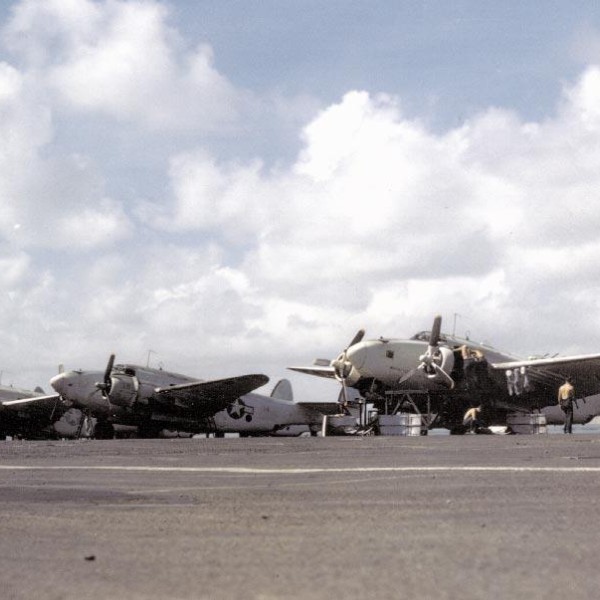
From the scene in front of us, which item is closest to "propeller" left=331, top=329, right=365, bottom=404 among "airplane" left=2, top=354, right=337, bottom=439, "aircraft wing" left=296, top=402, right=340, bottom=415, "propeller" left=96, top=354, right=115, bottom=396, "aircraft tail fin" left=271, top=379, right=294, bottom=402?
"airplane" left=2, top=354, right=337, bottom=439

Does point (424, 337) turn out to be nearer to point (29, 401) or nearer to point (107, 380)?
point (107, 380)

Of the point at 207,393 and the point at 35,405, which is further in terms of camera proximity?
the point at 35,405

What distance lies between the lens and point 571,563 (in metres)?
3.72

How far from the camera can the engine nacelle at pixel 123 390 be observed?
134ft

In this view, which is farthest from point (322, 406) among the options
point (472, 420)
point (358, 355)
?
point (472, 420)

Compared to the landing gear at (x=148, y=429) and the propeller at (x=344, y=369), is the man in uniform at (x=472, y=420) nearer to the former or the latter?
the propeller at (x=344, y=369)

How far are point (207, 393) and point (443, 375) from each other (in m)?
14.2

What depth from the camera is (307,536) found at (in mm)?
4781

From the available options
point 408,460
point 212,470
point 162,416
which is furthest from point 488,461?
point 162,416

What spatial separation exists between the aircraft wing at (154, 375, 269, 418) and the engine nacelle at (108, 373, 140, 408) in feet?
4.00

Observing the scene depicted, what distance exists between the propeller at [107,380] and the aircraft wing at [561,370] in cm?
1734

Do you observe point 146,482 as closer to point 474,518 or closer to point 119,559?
point 474,518

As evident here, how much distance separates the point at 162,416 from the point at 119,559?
131 ft

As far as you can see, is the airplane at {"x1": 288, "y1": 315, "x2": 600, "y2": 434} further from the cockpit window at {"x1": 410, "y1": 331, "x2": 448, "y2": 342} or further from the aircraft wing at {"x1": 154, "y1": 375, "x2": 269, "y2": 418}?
the aircraft wing at {"x1": 154, "y1": 375, "x2": 269, "y2": 418}
